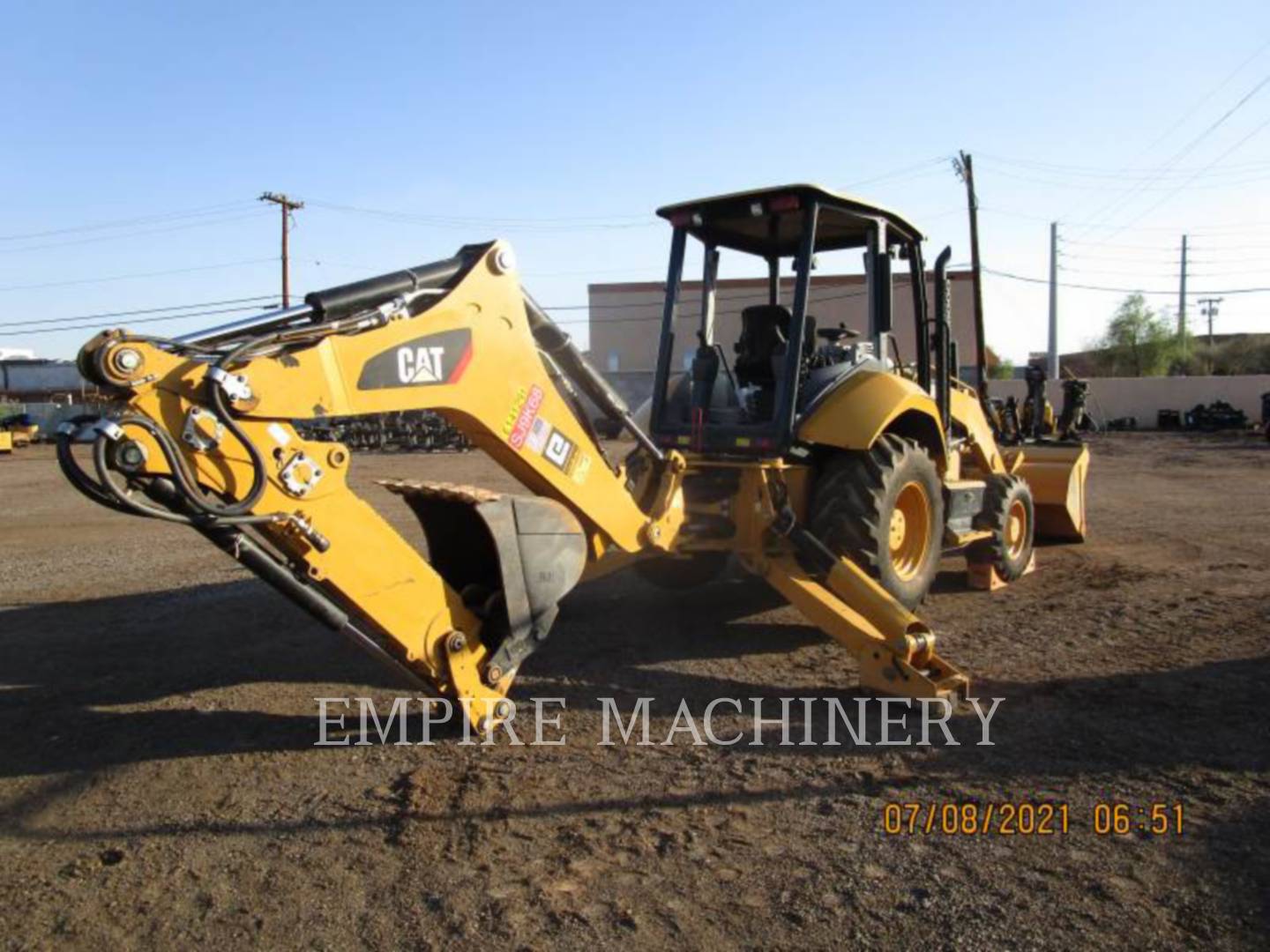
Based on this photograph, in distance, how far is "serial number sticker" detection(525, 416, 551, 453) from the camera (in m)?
4.38

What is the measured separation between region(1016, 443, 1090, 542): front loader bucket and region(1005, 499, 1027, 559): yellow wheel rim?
1.06 meters

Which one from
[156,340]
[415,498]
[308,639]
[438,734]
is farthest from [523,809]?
[308,639]

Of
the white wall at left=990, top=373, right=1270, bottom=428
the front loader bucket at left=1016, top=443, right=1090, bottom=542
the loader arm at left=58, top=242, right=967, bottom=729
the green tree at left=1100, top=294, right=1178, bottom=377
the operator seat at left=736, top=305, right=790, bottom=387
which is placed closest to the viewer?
the loader arm at left=58, top=242, right=967, bottom=729

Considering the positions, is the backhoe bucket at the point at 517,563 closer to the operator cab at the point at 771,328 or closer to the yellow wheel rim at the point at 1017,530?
the operator cab at the point at 771,328

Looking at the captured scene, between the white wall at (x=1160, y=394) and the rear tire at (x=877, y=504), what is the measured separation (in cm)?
3078

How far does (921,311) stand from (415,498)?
3.86 m

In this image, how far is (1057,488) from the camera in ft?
28.8

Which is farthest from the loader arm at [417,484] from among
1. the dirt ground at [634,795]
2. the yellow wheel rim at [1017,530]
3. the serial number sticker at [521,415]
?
the yellow wheel rim at [1017,530]

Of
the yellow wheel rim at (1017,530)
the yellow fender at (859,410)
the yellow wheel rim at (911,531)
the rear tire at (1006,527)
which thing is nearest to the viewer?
the yellow fender at (859,410)

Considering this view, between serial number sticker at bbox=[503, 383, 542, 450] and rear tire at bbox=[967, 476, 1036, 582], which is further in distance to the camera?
rear tire at bbox=[967, 476, 1036, 582]

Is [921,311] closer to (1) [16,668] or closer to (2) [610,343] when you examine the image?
(1) [16,668]

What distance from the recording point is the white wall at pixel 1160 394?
3503cm

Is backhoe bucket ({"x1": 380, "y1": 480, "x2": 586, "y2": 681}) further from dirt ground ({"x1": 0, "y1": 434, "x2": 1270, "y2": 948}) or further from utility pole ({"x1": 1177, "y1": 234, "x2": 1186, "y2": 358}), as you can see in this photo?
utility pole ({"x1": 1177, "y1": 234, "x2": 1186, "y2": 358})

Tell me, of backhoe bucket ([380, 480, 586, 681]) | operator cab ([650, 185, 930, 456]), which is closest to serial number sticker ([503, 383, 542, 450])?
backhoe bucket ([380, 480, 586, 681])
